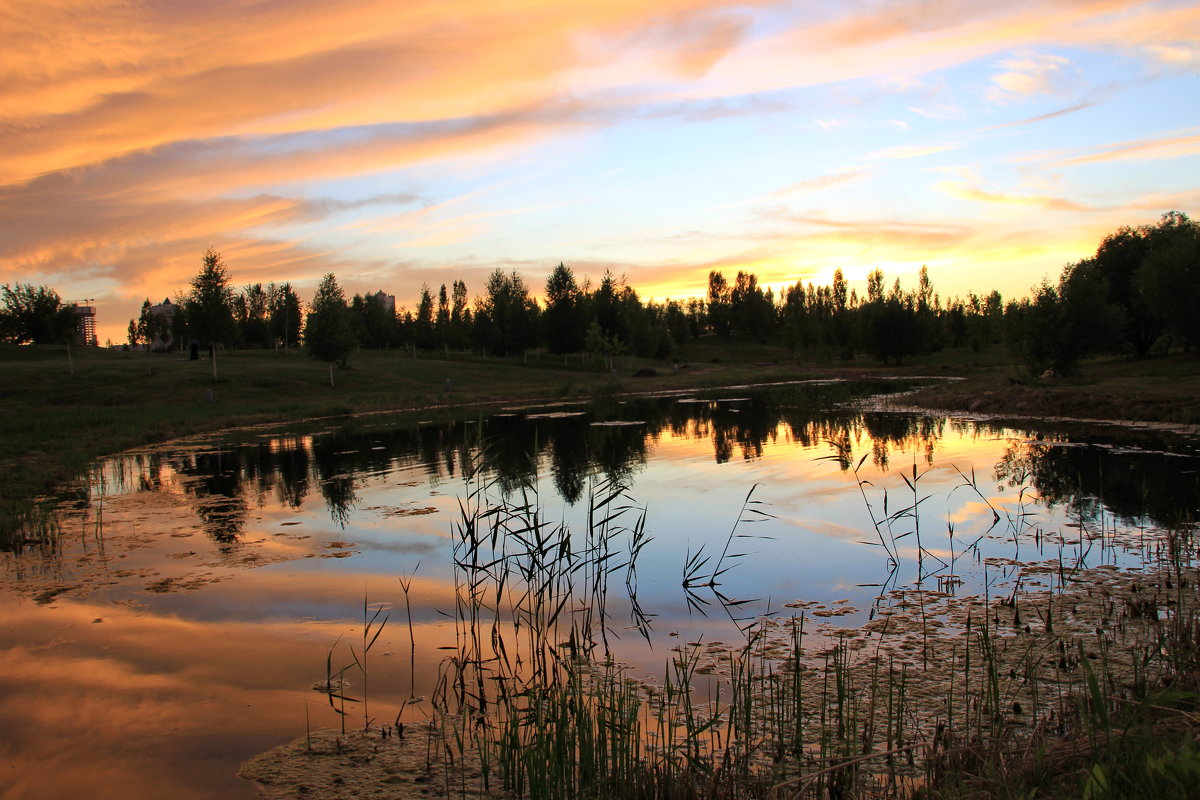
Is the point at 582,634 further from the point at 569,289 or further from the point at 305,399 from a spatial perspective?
the point at 569,289

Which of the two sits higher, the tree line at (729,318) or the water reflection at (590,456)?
the tree line at (729,318)

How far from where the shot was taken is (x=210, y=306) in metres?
61.5

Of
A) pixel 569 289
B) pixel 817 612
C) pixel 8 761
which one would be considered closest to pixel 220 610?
pixel 8 761

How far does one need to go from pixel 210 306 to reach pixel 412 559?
55.8 meters

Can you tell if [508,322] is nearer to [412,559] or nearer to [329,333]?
[329,333]

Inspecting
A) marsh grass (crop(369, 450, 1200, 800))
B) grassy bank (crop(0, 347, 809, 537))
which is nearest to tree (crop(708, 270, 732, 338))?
grassy bank (crop(0, 347, 809, 537))

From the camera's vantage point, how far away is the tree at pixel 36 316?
7831 cm

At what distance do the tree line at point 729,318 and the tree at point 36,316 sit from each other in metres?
0.13

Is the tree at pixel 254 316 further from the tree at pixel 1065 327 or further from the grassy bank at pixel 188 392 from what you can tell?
the tree at pixel 1065 327

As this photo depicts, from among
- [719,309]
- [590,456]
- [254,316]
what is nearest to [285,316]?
[254,316]

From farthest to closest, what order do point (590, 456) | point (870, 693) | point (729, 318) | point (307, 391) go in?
point (729, 318) → point (307, 391) → point (590, 456) → point (870, 693)

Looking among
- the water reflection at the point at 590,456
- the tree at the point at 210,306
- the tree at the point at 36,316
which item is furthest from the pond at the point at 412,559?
the tree at the point at 36,316

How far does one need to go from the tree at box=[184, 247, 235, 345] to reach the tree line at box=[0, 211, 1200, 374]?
0.11 m

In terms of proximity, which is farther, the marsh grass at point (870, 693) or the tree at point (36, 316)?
the tree at point (36, 316)
